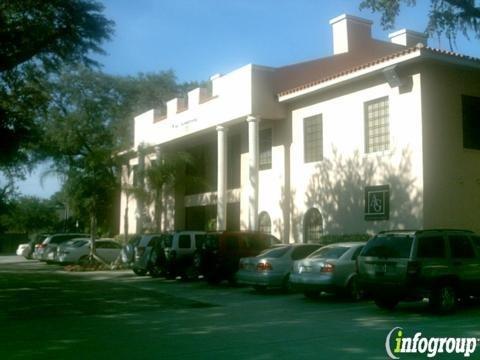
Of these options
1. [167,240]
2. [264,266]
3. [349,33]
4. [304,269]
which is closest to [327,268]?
[304,269]

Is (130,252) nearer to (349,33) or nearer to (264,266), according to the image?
(264,266)

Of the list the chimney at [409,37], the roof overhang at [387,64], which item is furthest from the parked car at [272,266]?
the chimney at [409,37]

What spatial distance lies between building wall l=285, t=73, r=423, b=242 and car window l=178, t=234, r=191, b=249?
488cm

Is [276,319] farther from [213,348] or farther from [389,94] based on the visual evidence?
[389,94]

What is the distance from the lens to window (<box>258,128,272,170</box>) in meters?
26.2

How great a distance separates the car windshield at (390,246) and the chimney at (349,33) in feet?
57.1

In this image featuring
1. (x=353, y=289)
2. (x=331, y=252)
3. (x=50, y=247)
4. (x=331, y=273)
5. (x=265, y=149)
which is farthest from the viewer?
(x=50, y=247)

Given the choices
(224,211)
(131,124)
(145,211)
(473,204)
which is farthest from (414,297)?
(131,124)

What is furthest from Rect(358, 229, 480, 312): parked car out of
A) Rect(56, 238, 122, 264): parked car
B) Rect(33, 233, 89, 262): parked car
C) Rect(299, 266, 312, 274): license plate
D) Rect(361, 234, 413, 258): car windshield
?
Rect(33, 233, 89, 262): parked car

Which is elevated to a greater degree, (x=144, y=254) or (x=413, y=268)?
(x=413, y=268)

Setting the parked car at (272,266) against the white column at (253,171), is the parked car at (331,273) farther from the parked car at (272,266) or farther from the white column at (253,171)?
the white column at (253,171)

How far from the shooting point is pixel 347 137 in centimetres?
2195

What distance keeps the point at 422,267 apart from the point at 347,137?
35.0 ft

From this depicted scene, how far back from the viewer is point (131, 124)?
144 ft
